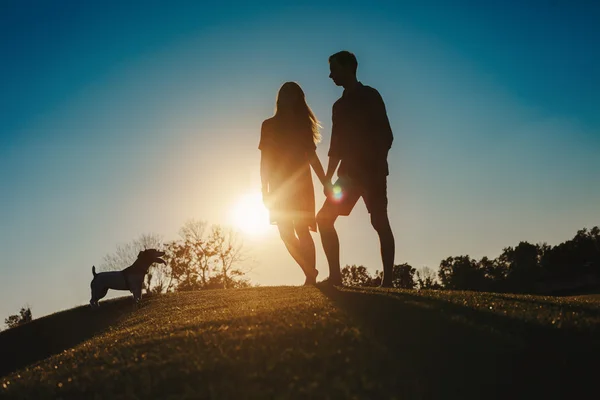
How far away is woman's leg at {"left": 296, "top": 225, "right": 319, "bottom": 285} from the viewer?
10.7 m

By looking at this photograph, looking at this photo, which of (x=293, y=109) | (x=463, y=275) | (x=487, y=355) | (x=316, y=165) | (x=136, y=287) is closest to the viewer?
(x=487, y=355)

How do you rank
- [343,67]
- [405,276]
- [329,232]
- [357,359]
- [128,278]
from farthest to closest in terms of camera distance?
1. [405,276]
2. [128,278]
3. [343,67]
4. [329,232]
5. [357,359]

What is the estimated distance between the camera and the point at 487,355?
4789mm

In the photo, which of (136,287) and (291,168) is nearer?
(291,168)

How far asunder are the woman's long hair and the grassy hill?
5381 mm

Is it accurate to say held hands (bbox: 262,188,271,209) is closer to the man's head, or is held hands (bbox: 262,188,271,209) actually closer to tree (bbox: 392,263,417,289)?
the man's head

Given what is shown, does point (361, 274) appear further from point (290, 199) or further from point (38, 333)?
point (290, 199)

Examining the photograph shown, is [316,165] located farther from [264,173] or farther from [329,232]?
[329,232]

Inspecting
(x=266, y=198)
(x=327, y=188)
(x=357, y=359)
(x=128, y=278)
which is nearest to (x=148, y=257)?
(x=128, y=278)

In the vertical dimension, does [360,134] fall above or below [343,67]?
below

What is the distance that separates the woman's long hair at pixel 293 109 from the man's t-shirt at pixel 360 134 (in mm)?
872

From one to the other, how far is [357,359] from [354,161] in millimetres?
5808

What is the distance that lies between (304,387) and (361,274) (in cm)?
12151

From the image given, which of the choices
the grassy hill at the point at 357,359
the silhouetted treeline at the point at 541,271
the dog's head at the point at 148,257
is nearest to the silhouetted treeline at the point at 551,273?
the silhouetted treeline at the point at 541,271
